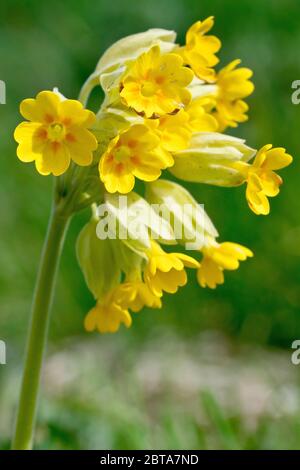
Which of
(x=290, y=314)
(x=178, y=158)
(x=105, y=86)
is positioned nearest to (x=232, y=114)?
(x=178, y=158)

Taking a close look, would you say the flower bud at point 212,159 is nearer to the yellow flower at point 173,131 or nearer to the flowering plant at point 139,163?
the flowering plant at point 139,163

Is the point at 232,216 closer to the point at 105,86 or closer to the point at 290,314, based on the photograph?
the point at 290,314

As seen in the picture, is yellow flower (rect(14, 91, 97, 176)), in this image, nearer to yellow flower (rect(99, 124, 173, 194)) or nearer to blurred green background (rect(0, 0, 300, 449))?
yellow flower (rect(99, 124, 173, 194))

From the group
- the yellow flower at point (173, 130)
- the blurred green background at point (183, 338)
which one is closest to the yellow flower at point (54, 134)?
the yellow flower at point (173, 130)

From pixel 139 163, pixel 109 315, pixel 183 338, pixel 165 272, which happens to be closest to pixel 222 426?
pixel 109 315

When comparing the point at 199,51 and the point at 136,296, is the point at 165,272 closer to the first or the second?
the point at 136,296
